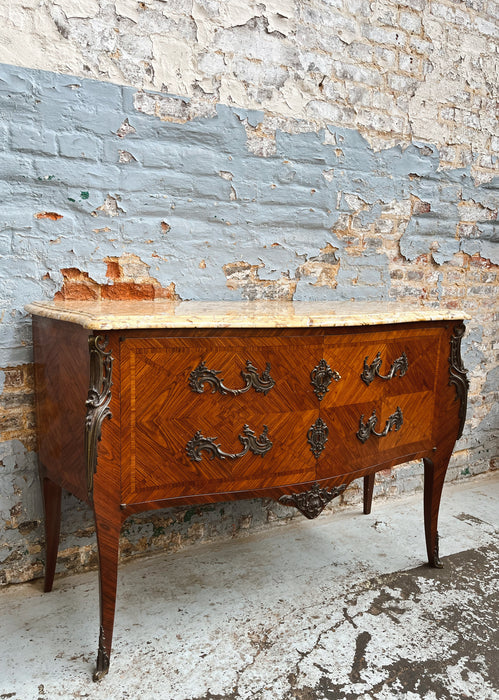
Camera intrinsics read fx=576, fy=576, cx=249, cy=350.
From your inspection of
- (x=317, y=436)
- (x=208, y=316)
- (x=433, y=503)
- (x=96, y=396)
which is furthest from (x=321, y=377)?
(x=433, y=503)

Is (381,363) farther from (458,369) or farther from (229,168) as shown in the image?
(229,168)

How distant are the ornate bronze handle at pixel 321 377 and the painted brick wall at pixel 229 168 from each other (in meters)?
0.75

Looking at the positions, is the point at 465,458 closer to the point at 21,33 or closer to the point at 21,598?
the point at 21,598

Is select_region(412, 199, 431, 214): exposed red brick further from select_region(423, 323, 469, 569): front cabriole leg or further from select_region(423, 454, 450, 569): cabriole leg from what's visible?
select_region(423, 454, 450, 569): cabriole leg

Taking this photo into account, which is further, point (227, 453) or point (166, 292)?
point (166, 292)

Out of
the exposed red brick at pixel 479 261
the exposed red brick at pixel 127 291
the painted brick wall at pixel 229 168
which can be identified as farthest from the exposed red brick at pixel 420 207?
the exposed red brick at pixel 127 291

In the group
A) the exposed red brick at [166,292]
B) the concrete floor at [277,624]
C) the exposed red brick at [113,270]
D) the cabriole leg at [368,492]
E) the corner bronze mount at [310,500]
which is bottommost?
the concrete floor at [277,624]

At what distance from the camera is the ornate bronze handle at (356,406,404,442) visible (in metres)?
2.08

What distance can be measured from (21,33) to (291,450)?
5.57ft

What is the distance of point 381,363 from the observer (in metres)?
2.10

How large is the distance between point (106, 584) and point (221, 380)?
69cm

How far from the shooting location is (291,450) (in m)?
1.92

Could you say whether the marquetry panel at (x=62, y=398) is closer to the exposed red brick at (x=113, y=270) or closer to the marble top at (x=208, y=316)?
the marble top at (x=208, y=316)

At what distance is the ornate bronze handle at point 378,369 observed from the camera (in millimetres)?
2055
